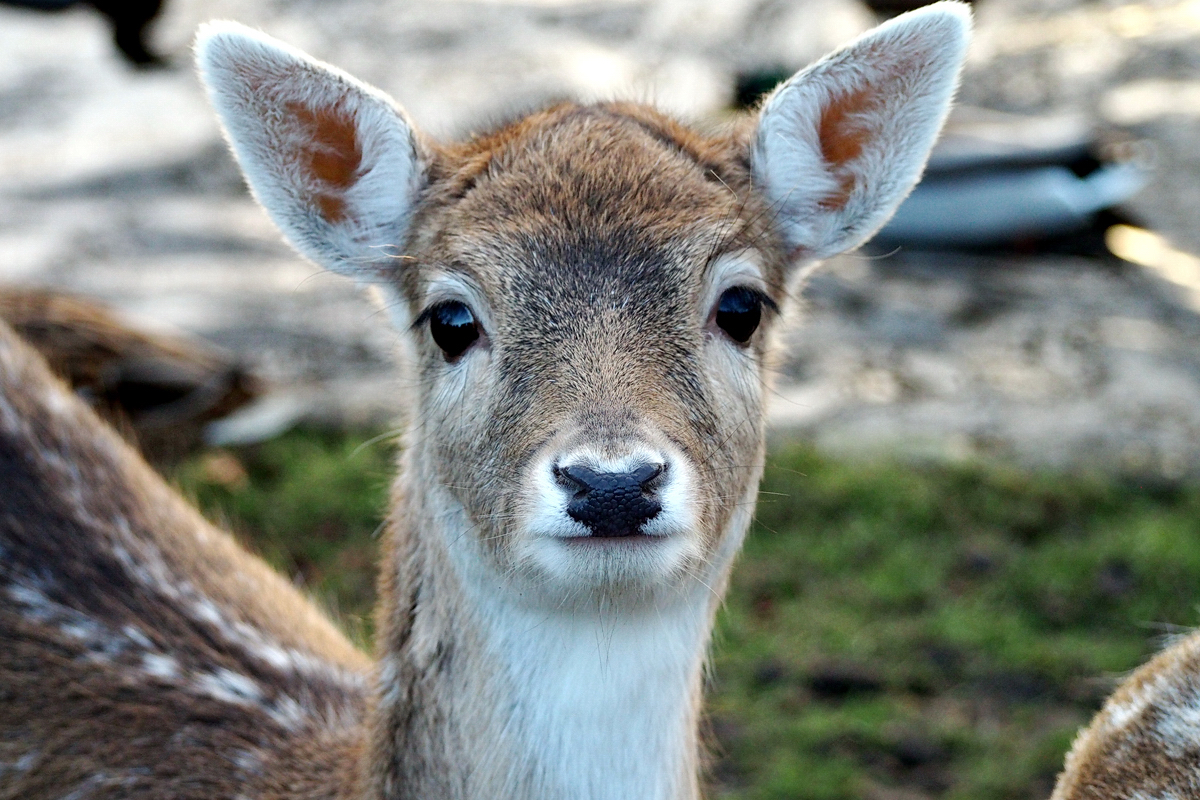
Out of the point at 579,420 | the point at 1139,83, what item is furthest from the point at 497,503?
the point at 1139,83

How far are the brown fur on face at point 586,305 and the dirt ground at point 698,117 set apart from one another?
0.57m

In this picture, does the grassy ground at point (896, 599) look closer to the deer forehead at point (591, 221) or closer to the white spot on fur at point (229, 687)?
the white spot on fur at point (229, 687)

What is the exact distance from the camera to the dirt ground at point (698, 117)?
284 inches

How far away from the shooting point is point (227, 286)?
8391 mm

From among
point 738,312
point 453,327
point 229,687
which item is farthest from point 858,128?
point 229,687

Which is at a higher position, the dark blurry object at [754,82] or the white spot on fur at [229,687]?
the dark blurry object at [754,82]

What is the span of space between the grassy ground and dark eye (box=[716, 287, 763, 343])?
7.32 ft

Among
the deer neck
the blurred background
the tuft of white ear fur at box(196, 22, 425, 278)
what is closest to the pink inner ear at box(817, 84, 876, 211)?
the blurred background

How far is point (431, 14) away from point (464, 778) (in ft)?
33.4

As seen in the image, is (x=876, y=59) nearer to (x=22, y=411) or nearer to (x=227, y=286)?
(x=22, y=411)

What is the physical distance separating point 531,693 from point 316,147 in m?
1.40

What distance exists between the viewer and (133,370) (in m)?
6.51

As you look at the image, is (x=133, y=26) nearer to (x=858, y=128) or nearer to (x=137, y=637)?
Result: (x=137, y=637)

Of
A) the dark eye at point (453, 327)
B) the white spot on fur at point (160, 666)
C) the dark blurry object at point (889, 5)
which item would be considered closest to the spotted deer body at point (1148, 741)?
the dark eye at point (453, 327)
